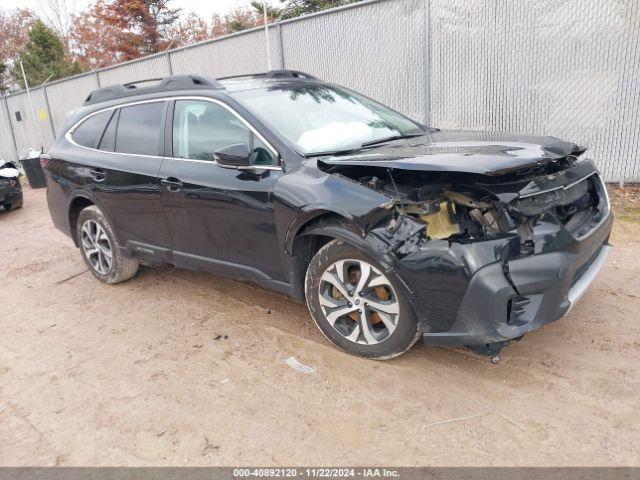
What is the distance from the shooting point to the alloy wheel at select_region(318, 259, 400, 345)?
3.09 m

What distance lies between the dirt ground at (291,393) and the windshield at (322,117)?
1.40m

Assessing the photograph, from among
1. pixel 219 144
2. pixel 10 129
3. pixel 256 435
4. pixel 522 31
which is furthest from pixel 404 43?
pixel 10 129

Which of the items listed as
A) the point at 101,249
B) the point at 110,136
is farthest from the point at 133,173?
the point at 101,249

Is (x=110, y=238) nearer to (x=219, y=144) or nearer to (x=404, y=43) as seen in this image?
(x=219, y=144)

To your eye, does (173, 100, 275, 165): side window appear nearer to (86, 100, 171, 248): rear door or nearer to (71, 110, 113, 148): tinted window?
(86, 100, 171, 248): rear door

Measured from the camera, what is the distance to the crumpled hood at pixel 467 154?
8.83ft

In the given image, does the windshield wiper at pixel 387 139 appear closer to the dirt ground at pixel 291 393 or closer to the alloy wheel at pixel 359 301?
the alloy wheel at pixel 359 301

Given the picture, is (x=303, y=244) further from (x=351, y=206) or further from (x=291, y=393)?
(x=291, y=393)

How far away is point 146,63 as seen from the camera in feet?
43.8

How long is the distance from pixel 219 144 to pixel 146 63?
10939 millimetres

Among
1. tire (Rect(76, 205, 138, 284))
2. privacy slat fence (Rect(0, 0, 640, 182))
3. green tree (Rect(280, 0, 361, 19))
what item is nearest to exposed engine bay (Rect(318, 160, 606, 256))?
tire (Rect(76, 205, 138, 284))

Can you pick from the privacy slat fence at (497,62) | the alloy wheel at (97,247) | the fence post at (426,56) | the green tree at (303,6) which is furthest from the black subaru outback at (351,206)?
the green tree at (303,6)

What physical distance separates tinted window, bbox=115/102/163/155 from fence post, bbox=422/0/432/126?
490 cm

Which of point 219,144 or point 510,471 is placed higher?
point 219,144
